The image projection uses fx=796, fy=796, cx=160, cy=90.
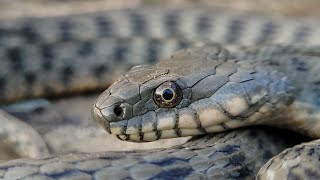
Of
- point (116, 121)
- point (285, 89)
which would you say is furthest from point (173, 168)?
point (285, 89)

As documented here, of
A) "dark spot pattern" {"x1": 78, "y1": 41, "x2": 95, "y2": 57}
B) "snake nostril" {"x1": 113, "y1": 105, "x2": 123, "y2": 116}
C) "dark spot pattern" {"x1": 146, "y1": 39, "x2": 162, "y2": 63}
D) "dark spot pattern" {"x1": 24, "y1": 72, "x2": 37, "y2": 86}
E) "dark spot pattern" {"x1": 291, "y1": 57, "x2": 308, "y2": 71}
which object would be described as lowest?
"snake nostril" {"x1": 113, "y1": 105, "x2": 123, "y2": 116}

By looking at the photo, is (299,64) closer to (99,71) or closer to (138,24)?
(99,71)

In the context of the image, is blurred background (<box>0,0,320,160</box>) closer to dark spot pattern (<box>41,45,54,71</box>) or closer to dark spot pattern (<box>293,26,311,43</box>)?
dark spot pattern (<box>41,45,54,71</box>)

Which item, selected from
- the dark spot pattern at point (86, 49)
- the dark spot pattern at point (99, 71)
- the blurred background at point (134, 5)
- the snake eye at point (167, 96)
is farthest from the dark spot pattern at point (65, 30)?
the snake eye at point (167, 96)

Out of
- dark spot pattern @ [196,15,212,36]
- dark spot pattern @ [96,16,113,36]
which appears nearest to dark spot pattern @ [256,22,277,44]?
dark spot pattern @ [196,15,212,36]

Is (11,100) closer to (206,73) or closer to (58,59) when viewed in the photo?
(58,59)

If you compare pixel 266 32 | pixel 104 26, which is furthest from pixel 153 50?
pixel 266 32

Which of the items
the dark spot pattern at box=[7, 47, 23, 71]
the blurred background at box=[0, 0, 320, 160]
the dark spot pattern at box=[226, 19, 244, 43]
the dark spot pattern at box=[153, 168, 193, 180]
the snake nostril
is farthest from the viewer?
the dark spot pattern at box=[226, 19, 244, 43]
